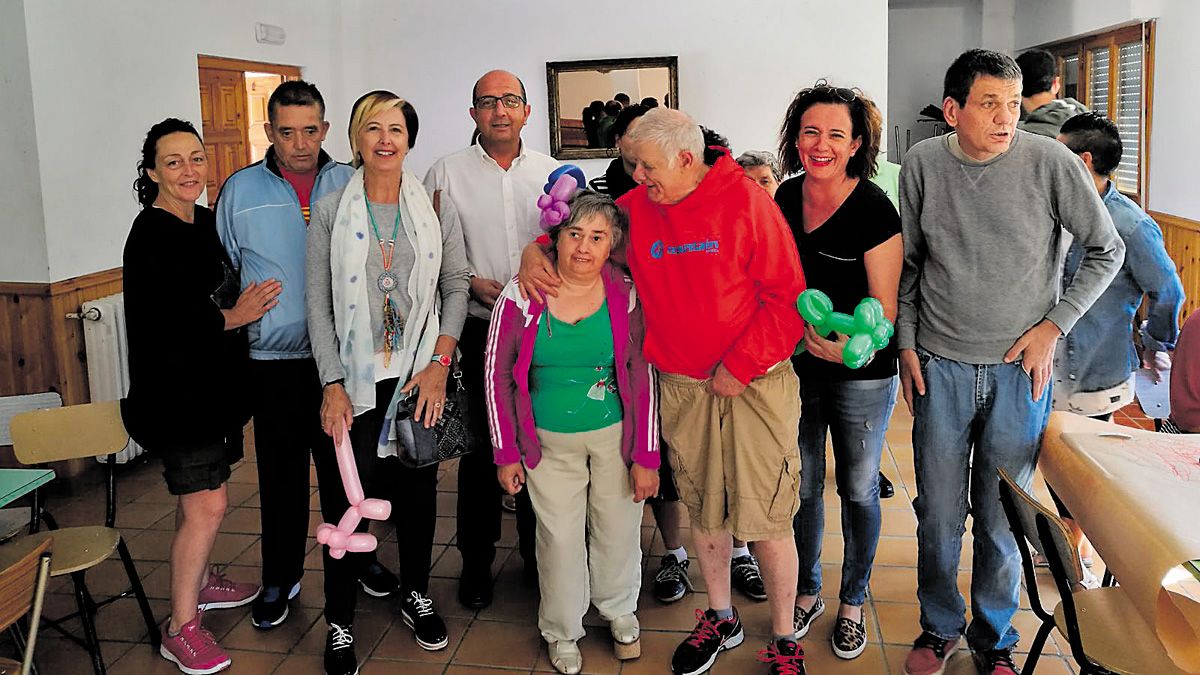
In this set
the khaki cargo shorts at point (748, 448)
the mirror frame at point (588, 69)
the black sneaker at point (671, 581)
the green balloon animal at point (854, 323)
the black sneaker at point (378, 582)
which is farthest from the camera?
the mirror frame at point (588, 69)

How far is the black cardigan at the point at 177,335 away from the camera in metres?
2.73

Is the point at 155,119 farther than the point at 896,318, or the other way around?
the point at 155,119

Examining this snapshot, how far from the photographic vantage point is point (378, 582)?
343 cm

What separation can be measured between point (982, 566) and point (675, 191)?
4.40 feet

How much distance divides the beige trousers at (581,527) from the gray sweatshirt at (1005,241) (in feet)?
3.21

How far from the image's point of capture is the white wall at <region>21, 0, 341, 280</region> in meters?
4.56

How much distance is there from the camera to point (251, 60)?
251 inches

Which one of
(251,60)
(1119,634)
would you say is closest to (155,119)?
(251,60)

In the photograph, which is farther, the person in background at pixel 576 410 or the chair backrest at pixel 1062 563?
the person in background at pixel 576 410

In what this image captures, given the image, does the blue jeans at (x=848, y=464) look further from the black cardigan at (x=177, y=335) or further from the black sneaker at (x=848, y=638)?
the black cardigan at (x=177, y=335)

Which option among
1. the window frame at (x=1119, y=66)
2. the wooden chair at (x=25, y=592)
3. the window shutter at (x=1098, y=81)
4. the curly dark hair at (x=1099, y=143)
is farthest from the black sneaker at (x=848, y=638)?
the window shutter at (x=1098, y=81)

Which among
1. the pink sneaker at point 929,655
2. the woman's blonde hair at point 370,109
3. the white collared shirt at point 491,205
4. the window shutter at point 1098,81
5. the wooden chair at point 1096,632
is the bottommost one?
the pink sneaker at point 929,655

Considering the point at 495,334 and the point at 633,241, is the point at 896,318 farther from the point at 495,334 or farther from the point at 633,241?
the point at 495,334

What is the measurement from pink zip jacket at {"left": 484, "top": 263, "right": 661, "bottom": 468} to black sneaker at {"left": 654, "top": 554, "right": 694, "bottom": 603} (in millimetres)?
715
